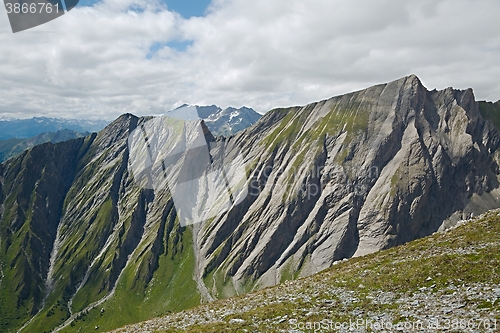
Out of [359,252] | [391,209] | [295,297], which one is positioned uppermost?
[295,297]

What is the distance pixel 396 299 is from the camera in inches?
1105

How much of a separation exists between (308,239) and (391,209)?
4945 cm

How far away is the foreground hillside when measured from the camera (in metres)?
23.4

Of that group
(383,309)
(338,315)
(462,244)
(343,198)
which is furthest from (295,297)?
(343,198)

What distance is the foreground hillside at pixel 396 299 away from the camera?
2338 centimetres

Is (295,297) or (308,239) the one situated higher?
(295,297)

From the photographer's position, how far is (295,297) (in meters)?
35.5

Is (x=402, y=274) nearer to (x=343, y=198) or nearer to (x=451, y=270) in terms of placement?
(x=451, y=270)

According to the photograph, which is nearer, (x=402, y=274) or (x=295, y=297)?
(x=402, y=274)

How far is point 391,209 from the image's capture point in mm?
179375

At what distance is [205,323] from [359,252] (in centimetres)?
15875

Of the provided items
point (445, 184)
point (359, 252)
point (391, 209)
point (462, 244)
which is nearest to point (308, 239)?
point (359, 252)

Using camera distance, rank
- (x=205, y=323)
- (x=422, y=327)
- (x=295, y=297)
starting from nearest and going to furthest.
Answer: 1. (x=422, y=327)
2. (x=205, y=323)
3. (x=295, y=297)

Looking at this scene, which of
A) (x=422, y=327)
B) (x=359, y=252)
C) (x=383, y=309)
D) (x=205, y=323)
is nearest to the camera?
(x=422, y=327)
